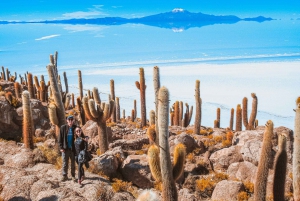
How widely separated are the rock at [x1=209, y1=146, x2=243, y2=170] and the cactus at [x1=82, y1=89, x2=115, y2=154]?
374 cm

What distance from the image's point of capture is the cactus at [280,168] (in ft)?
23.6

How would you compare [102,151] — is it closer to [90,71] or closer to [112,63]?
[90,71]

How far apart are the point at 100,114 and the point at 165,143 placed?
415cm

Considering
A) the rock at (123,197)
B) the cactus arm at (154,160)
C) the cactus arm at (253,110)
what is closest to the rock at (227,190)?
the rock at (123,197)

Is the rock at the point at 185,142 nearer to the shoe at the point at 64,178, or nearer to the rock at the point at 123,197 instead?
the rock at the point at 123,197

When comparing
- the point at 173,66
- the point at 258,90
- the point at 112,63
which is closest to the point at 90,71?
the point at 112,63

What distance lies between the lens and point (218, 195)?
29.2 feet

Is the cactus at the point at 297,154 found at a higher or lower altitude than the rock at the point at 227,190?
higher

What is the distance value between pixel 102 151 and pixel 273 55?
77748 millimetres

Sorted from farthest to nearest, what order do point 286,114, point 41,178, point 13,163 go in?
point 286,114, point 13,163, point 41,178

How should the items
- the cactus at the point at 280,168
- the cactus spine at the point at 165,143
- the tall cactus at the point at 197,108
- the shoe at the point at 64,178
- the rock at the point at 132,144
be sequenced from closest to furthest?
the cactus spine at the point at 165,143, the cactus at the point at 280,168, the shoe at the point at 64,178, the rock at the point at 132,144, the tall cactus at the point at 197,108

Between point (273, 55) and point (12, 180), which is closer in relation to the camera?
point (12, 180)

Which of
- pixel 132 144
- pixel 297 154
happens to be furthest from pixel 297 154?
pixel 132 144

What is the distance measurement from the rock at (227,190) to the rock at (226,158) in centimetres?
204
